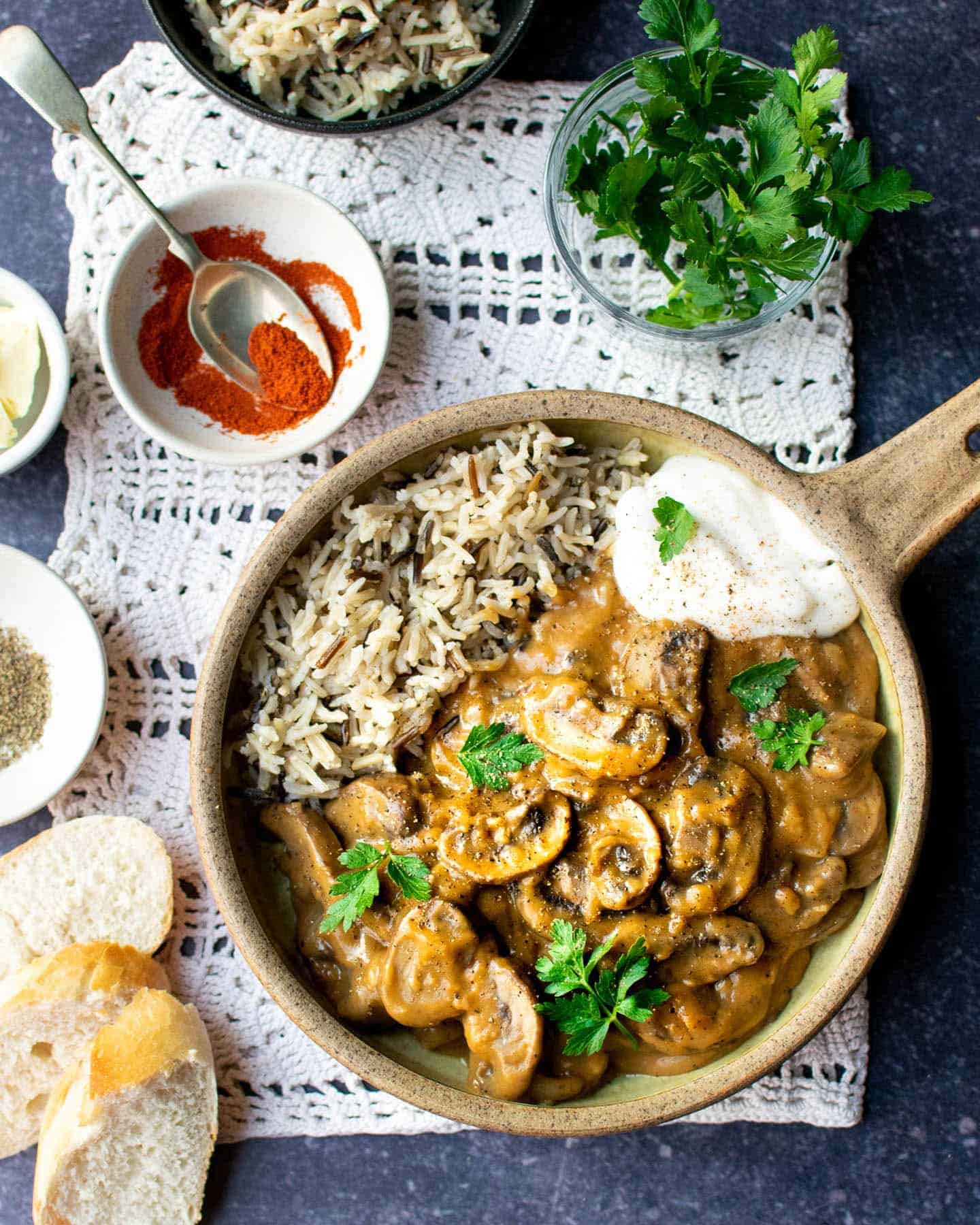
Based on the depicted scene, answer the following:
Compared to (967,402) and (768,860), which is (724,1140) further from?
(967,402)

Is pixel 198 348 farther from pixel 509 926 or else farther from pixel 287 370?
pixel 509 926

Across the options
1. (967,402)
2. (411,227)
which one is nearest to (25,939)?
(411,227)

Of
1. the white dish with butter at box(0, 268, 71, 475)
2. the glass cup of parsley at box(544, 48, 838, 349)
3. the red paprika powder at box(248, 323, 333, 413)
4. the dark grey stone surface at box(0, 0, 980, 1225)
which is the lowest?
the dark grey stone surface at box(0, 0, 980, 1225)

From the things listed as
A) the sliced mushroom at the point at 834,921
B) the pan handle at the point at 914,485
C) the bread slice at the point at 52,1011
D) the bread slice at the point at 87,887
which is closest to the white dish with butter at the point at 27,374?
the bread slice at the point at 87,887

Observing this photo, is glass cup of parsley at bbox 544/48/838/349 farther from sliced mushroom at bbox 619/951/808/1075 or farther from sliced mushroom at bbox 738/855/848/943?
sliced mushroom at bbox 619/951/808/1075

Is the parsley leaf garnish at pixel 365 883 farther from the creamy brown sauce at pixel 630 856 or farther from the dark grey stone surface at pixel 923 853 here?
the dark grey stone surface at pixel 923 853

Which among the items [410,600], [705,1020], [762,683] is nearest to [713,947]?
[705,1020]

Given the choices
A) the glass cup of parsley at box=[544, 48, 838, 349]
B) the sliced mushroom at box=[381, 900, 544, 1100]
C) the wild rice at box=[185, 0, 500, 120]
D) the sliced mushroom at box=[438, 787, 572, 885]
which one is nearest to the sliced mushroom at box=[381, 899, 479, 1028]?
the sliced mushroom at box=[381, 900, 544, 1100]
